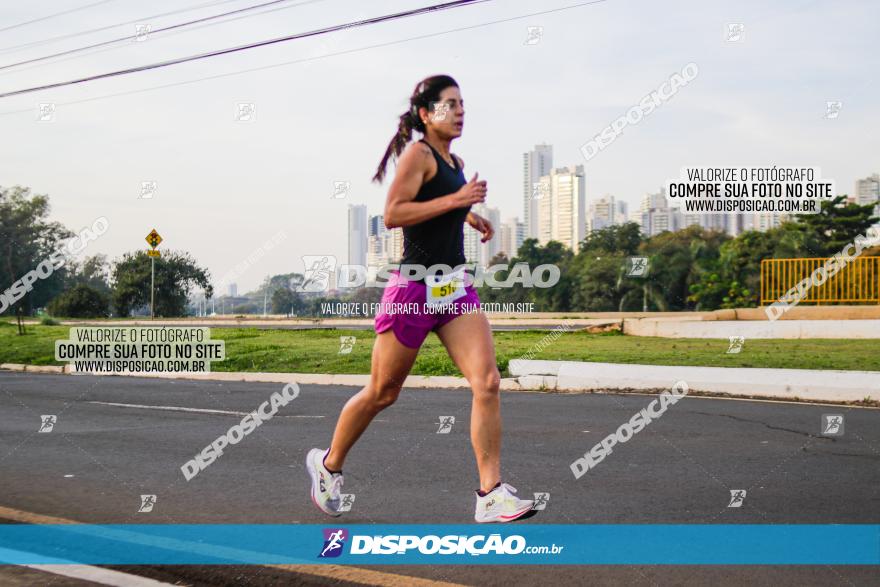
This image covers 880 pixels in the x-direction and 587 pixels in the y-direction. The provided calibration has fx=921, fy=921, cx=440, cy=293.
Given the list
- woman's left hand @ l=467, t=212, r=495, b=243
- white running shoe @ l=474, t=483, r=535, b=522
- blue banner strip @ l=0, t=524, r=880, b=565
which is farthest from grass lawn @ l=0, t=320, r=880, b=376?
white running shoe @ l=474, t=483, r=535, b=522

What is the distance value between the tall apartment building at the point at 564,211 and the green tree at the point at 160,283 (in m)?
58.7

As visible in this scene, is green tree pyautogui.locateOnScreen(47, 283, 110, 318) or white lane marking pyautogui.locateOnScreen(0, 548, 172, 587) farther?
green tree pyautogui.locateOnScreen(47, 283, 110, 318)

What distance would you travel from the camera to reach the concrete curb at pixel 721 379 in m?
10.4

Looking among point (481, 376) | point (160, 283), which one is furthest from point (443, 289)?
point (160, 283)

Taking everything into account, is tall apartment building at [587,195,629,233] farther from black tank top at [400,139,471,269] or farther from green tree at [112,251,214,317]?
black tank top at [400,139,471,269]

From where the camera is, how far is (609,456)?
22.7 ft

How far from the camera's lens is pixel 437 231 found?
4441 mm

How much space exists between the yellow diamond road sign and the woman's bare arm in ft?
69.9

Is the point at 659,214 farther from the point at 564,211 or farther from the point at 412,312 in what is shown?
the point at 412,312

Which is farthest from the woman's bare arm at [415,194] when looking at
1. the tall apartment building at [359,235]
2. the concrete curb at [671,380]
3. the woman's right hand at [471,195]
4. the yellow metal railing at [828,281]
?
the tall apartment building at [359,235]

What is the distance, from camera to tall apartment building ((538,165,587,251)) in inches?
3893

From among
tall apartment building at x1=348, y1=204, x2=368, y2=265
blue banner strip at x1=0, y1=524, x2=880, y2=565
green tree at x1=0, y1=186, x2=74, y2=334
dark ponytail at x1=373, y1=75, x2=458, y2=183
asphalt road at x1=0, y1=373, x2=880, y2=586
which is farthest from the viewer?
green tree at x1=0, y1=186, x2=74, y2=334

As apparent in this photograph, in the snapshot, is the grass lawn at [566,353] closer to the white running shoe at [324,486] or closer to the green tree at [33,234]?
the white running shoe at [324,486]

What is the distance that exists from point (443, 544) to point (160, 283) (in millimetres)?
38357
